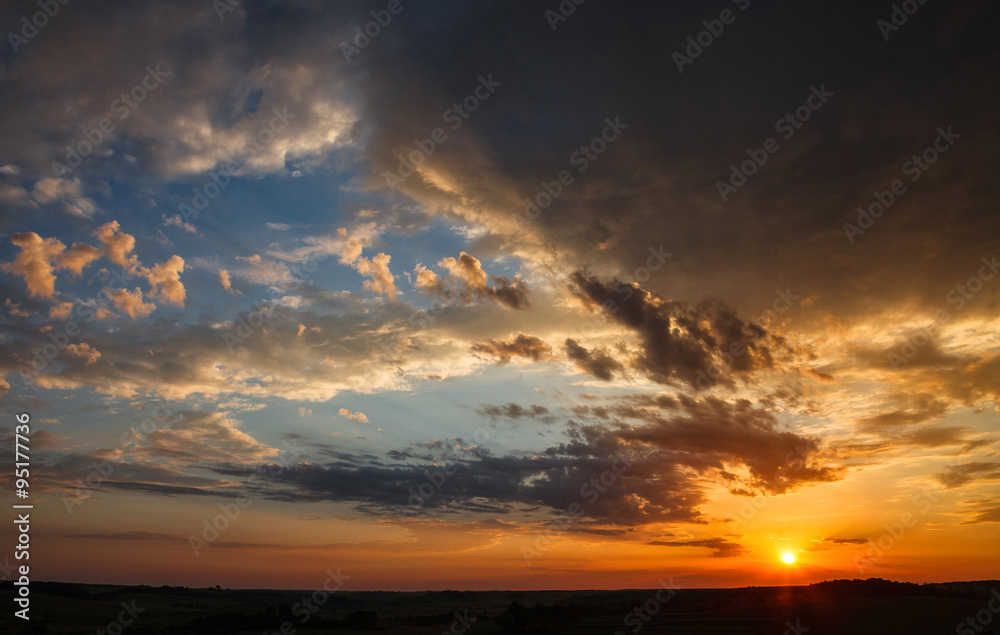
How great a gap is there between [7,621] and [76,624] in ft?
25.9

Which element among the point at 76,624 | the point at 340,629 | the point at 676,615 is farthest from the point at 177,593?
the point at 676,615

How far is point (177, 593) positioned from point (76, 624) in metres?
138

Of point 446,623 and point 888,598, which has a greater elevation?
point 888,598

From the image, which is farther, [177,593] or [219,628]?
[177,593]

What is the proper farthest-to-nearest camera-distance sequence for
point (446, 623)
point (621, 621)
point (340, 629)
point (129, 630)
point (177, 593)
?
point (177, 593)
point (446, 623)
point (340, 629)
point (129, 630)
point (621, 621)

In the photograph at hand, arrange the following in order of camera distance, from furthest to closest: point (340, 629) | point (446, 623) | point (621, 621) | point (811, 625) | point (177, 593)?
1. point (177, 593)
2. point (446, 623)
3. point (340, 629)
4. point (621, 621)
5. point (811, 625)

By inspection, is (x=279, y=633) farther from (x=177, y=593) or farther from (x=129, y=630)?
(x=177, y=593)

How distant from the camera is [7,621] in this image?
2813 inches

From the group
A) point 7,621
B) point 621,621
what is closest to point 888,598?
point 621,621

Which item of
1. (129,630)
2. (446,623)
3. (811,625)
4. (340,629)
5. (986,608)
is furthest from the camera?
(446,623)

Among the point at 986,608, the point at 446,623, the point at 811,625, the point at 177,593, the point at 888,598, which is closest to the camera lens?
the point at 811,625

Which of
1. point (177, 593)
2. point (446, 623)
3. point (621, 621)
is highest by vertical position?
point (621, 621)

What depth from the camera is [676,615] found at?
63469 mm

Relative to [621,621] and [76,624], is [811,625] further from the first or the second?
[76,624]
